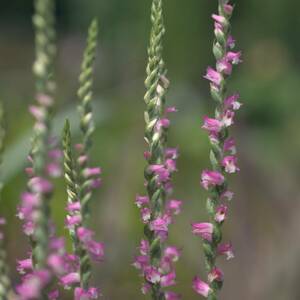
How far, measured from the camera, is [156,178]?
1.00 metres

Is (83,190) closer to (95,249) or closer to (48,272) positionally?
(95,249)

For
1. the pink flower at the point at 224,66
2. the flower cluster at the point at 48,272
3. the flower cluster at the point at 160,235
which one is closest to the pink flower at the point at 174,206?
the flower cluster at the point at 160,235

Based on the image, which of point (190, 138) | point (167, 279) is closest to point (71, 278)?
point (167, 279)

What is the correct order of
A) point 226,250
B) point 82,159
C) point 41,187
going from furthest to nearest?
point 226,250, point 82,159, point 41,187

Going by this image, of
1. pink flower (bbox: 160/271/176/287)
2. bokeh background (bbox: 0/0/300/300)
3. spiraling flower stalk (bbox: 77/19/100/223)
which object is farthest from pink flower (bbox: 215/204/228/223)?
bokeh background (bbox: 0/0/300/300)

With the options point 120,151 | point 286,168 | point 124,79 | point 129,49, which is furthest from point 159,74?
point 129,49

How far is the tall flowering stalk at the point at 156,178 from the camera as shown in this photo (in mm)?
994

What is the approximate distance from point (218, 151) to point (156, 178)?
94 mm

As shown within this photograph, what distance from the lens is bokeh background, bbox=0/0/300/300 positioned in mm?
3598

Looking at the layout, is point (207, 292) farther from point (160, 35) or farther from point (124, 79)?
point (124, 79)

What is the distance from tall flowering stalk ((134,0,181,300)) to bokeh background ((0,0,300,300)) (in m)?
2.02

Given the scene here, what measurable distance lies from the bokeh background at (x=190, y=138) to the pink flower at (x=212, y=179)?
2064 mm

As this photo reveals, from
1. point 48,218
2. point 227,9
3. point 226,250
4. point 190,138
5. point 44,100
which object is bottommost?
Answer: point 190,138

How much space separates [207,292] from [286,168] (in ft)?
15.5
